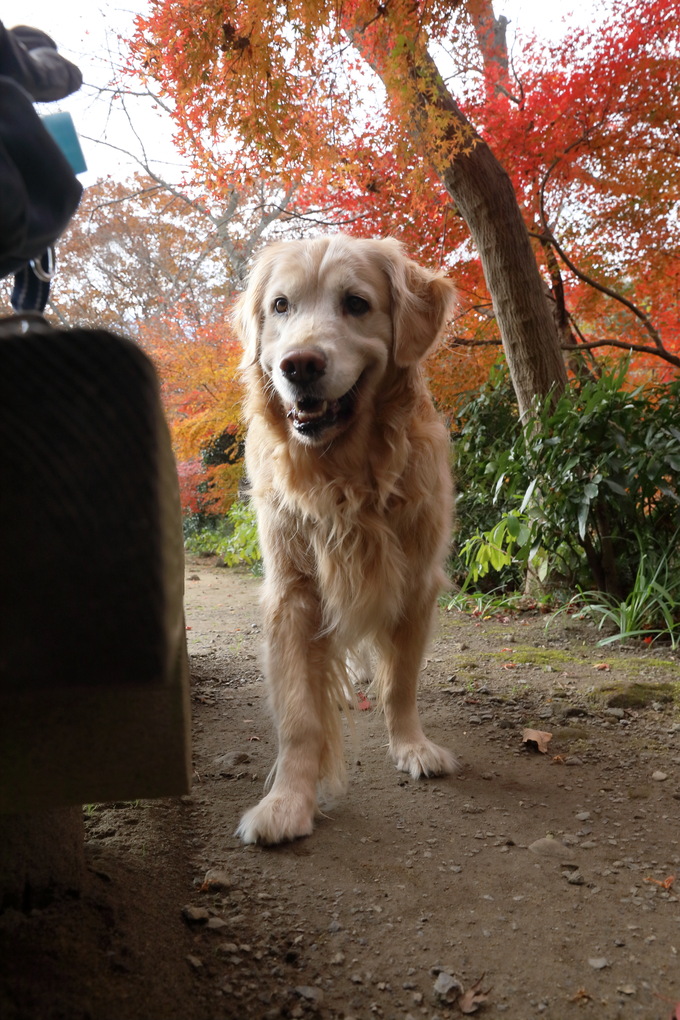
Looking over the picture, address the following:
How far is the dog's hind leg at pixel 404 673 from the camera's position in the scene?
92.0 inches

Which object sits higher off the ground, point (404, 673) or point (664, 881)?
point (404, 673)

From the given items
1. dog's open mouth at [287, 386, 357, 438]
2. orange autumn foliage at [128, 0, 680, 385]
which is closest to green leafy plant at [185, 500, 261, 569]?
orange autumn foliage at [128, 0, 680, 385]

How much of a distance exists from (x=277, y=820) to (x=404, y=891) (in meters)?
0.39

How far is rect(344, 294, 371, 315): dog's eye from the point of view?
228cm

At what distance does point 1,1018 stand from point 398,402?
1893mm

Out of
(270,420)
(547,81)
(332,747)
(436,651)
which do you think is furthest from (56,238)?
(547,81)

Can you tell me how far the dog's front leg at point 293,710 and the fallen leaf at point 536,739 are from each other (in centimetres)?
78

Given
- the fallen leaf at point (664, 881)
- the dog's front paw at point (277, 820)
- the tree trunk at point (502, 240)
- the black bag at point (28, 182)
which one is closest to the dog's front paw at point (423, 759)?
the dog's front paw at point (277, 820)

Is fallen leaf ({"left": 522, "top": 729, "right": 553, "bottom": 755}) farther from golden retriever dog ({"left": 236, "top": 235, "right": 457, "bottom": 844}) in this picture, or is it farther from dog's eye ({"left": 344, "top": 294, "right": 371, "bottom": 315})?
dog's eye ({"left": 344, "top": 294, "right": 371, "bottom": 315})

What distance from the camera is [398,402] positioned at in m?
2.34

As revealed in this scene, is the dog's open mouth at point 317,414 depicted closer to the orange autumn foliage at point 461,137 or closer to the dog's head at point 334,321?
the dog's head at point 334,321

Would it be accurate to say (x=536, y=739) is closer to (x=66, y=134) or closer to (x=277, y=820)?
(x=277, y=820)

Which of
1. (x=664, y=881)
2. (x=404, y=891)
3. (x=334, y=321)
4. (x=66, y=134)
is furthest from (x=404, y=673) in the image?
(x=66, y=134)

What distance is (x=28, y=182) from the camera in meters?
0.87
